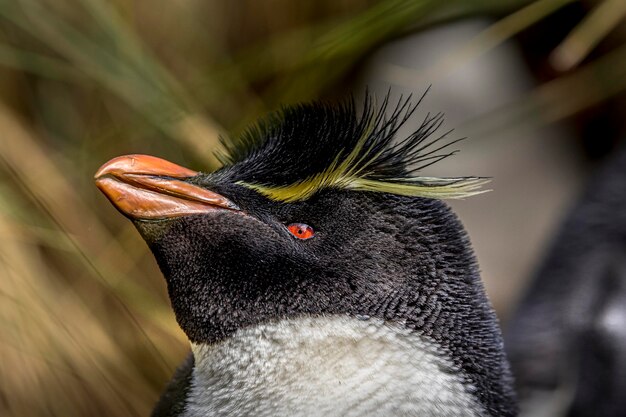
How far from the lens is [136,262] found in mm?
2785

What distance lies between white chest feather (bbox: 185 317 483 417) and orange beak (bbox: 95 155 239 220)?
8.6 inches

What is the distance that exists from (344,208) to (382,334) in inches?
8.4

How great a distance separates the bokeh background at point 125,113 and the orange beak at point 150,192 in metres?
0.72

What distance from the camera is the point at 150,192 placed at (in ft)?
5.02

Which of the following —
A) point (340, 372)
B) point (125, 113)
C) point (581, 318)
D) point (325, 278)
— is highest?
point (125, 113)

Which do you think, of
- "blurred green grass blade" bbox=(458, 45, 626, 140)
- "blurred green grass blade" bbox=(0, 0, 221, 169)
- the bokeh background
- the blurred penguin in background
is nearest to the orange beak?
the bokeh background

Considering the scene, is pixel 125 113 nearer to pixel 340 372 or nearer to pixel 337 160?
pixel 337 160

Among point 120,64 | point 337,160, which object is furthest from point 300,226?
point 120,64

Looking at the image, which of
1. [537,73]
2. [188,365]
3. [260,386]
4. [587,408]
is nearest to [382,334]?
[260,386]

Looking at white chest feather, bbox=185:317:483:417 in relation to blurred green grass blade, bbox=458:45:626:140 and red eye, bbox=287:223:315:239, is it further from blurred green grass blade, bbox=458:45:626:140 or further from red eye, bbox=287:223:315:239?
blurred green grass blade, bbox=458:45:626:140

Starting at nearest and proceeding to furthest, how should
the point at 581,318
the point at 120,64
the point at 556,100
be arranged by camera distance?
1. the point at 120,64
2. the point at 581,318
3. the point at 556,100

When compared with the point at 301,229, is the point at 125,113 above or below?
above

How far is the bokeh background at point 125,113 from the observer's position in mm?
2420

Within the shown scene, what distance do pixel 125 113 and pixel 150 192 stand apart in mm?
1309
